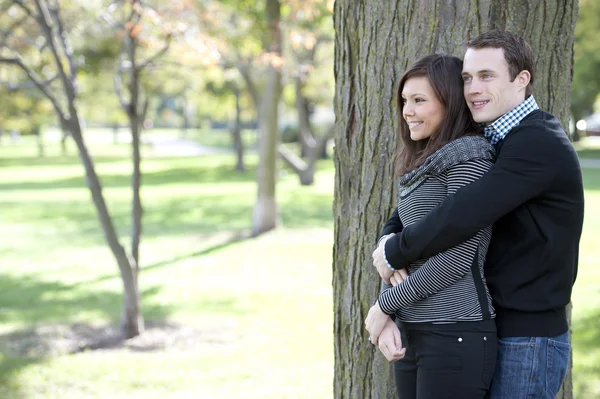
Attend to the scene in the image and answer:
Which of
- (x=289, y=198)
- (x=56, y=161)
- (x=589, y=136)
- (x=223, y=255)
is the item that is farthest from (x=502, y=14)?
(x=589, y=136)

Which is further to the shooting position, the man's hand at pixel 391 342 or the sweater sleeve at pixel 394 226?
the sweater sleeve at pixel 394 226

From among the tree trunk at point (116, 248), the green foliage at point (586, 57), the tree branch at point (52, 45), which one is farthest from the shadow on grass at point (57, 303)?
the green foliage at point (586, 57)

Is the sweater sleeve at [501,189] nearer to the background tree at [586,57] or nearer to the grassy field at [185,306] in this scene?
the grassy field at [185,306]

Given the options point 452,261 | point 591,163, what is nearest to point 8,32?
point 452,261

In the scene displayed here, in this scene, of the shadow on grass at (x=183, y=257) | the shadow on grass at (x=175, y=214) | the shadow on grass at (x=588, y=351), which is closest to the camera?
the shadow on grass at (x=588, y=351)

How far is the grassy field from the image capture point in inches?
229

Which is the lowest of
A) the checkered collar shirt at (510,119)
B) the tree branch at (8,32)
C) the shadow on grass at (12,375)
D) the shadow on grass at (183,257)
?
the shadow on grass at (183,257)

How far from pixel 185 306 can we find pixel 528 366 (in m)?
6.62

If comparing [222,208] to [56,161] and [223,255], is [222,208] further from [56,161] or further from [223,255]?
[56,161]

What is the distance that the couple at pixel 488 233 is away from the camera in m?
2.10

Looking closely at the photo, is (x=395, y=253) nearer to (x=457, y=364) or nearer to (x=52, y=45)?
(x=457, y=364)

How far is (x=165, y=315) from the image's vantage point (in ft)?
26.5

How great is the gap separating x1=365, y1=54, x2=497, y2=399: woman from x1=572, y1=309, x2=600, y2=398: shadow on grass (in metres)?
3.39

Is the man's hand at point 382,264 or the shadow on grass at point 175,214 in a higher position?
the man's hand at point 382,264
